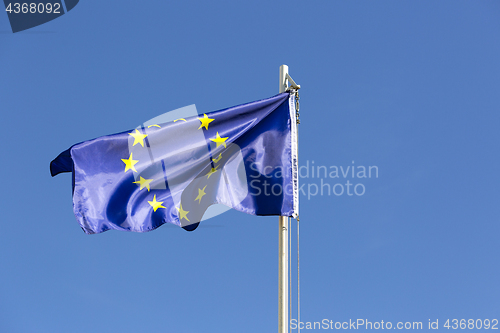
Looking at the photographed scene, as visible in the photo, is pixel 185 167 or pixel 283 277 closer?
pixel 283 277

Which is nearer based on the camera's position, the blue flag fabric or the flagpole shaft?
the flagpole shaft

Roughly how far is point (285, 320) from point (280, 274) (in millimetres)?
1017

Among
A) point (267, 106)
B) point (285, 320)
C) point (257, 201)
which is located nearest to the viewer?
point (285, 320)

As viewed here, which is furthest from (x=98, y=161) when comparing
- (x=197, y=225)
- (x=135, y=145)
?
(x=197, y=225)

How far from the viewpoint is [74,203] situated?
1357 cm

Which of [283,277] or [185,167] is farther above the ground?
[185,167]

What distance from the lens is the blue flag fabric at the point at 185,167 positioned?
13469mm

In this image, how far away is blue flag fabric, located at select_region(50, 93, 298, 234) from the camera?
13469 mm

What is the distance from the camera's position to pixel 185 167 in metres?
14.2

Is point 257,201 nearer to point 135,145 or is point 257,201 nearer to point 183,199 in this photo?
point 183,199

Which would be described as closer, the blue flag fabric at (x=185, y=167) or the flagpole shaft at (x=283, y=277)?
the flagpole shaft at (x=283, y=277)

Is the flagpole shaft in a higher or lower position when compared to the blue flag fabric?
lower

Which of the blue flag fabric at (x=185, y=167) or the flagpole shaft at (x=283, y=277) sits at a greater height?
the blue flag fabric at (x=185, y=167)

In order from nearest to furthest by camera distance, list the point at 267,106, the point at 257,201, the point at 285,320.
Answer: the point at 285,320 → the point at 257,201 → the point at 267,106
